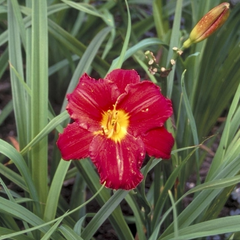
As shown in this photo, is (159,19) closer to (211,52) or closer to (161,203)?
(211,52)

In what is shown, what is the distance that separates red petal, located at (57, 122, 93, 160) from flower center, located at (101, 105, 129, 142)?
0.03m

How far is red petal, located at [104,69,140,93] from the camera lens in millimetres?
752

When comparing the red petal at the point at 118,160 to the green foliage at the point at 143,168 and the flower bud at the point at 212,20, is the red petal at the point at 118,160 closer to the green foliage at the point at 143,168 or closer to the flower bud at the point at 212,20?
the green foliage at the point at 143,168

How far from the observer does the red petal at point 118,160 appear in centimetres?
69

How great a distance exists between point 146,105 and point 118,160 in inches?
4.6

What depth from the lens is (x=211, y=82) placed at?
1264mm

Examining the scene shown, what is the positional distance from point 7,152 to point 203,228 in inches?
16.1

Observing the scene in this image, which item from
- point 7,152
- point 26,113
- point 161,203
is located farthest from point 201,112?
point 7,152

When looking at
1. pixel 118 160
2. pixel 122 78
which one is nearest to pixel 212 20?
pixel 122 78

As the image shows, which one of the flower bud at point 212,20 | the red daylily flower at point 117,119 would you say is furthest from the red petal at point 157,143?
the flower bud at point 212,20

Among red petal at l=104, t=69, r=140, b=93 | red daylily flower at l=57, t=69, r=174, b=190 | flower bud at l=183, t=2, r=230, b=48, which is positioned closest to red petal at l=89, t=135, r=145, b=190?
red daylily flower at l=57, t=69, r=174, b=190

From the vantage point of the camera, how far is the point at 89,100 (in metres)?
0.73

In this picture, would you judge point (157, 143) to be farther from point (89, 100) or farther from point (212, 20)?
point (212, 20)

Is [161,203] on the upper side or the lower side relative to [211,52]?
lower
